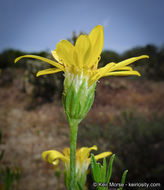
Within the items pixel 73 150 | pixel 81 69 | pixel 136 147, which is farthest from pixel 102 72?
pixel 136 147

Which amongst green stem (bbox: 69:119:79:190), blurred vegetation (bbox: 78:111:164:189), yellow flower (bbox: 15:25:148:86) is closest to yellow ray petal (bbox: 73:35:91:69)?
yellow flower (bbox: 15:25:148:86)

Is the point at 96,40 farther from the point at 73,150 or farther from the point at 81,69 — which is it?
the point at 73,150

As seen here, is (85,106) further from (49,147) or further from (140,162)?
(49,147)

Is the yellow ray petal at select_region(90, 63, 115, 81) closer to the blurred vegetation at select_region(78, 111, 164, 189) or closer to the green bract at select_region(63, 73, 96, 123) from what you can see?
the green bract at select_region(63, 73, 96, 123)

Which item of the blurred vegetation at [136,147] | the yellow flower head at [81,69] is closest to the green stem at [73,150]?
the yellow flower head at [81,69]

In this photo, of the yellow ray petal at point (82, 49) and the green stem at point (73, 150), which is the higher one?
the yellow ray petal at point (82, 49)

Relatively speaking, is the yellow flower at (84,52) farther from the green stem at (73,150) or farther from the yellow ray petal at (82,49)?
the green stem at (73,150)

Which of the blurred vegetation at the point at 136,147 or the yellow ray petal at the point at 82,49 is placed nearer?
the yellow ray petal at the point at 82,49
